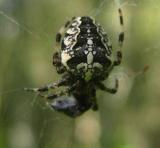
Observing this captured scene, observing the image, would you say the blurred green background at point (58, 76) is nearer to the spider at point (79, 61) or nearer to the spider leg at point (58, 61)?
the spider at point (79, 61)

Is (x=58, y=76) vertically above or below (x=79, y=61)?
below

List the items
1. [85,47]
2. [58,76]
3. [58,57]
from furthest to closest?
1. [58,76]
2. [58,57]
3. [85,47]

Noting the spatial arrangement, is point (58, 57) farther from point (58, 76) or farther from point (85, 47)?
point (58, 76)

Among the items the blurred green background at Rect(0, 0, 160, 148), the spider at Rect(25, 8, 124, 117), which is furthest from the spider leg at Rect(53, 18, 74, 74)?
the blurred green background at Rect(0, 0, 160, 148)

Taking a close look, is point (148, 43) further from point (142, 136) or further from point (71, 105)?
point (71, 105)

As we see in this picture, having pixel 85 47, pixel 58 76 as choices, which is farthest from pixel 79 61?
pixel 58 76

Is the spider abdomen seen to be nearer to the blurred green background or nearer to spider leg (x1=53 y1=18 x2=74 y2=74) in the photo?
spider leg (x1=53 y1=18 x2=74 y2=74)

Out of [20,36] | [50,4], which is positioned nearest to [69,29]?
[20,36]
